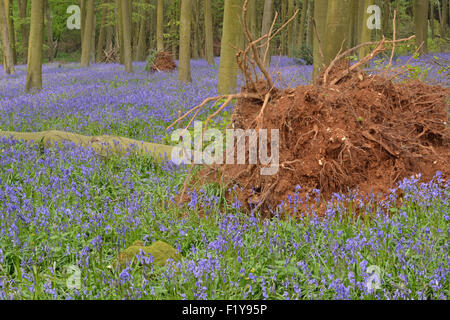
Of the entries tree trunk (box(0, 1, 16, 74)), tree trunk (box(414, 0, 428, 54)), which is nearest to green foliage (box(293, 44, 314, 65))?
tree trunk (box(414, 0, 428, 54))

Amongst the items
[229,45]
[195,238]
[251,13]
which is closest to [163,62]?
[251,13]

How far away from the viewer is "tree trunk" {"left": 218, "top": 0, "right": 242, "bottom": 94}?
381 inches

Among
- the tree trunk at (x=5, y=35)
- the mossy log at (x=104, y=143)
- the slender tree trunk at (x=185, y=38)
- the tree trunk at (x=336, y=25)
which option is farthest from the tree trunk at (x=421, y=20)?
the tree trunk at (x=5, y=35)

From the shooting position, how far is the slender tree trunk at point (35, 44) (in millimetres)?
12398

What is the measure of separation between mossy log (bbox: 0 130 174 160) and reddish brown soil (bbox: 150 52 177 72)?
13.2m

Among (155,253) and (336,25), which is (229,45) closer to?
(336,25)

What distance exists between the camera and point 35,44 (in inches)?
501

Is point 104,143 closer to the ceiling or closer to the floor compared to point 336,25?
closer to the floor

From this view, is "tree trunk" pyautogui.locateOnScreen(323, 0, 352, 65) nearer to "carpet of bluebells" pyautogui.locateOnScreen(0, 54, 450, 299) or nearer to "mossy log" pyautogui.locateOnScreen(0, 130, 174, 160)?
"mossy log" pyautogui.locateOnScreen(0, 130, 174, 160)

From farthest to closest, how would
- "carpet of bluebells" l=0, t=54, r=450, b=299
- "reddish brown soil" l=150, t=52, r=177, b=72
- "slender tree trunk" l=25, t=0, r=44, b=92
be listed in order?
1. "reddish brown soil" l=150, t=52, r=177, b=72
2. "slender tree trunk" l=25, t=0, r=44, b=92
3. "carpet of bluebells" l=0, t=54, r=450, b=299

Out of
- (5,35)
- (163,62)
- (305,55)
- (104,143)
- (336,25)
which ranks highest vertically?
(5,35)

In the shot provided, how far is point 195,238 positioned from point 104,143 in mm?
3350
